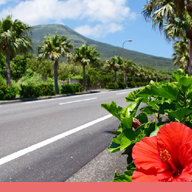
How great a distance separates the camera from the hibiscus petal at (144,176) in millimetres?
553

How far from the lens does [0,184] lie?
0.48m

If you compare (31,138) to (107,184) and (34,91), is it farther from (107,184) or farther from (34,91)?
(34,91)

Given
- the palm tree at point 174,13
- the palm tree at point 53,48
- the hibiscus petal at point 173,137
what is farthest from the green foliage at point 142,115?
the palm tree at point 53,48

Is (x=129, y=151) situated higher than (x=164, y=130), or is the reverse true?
(x=164, y=130)

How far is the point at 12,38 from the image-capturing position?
18.4 meters

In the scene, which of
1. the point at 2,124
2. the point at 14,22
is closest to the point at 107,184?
the point at 2,124

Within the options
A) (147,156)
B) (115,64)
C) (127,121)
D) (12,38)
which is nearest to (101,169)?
(127,121)

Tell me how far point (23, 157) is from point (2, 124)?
10.5 feet

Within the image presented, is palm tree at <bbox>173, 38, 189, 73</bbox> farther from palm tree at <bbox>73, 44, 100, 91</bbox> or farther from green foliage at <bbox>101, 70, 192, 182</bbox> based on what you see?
green foliage at <bbox>101, 70, 192, 182</bbox>

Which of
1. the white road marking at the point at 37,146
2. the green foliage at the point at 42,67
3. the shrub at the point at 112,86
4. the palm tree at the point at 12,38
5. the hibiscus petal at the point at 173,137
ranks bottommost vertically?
the shrub at the point at 112,86

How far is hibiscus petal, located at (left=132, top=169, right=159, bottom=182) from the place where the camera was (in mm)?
553

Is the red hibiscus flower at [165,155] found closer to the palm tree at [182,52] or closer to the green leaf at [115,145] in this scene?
the green leaf at [115,145]

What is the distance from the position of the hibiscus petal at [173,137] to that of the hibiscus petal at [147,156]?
2 centimetres

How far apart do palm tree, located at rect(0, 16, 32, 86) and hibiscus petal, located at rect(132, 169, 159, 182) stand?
63.1 ft
